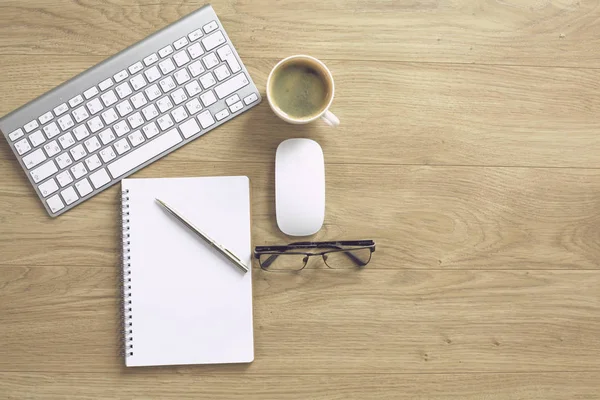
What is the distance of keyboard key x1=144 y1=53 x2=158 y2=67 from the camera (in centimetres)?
85

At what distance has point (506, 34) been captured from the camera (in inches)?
34.9

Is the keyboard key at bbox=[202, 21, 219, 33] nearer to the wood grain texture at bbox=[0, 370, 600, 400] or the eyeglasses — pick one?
the eyeglasses

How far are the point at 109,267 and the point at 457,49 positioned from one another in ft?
1.93

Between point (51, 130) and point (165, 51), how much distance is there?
193 millimetres

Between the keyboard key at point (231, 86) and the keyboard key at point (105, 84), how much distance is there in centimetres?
15

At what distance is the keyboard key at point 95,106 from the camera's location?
85cm

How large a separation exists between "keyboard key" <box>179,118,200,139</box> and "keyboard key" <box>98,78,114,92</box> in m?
0.12

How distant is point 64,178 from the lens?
850 mm

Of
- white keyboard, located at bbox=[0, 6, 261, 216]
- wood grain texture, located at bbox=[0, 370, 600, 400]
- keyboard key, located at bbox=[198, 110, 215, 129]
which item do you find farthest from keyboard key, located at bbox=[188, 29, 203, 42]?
wood grain texture, located at bbox=[0, 370, 600, 400]

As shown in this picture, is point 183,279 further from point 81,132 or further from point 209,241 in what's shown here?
point 81,132

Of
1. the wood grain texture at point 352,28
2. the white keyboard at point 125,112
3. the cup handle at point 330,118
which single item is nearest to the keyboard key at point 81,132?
the white keyboard at point 125,112

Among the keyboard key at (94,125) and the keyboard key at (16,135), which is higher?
the keyboard key at (94,125)

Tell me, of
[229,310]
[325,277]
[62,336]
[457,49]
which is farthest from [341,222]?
[62,336]

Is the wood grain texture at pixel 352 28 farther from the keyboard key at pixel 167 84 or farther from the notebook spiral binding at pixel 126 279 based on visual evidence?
the notebook spiral binding at pixel 126 279
